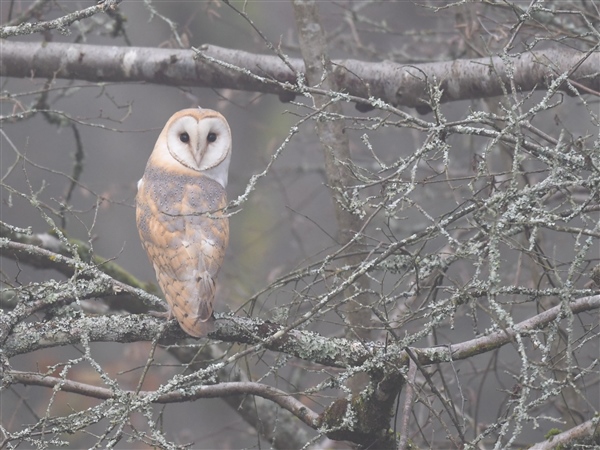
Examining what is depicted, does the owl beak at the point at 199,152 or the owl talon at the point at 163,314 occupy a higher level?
the owl beak at the point at 199,152

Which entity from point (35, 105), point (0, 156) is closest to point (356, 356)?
point (35, 105)

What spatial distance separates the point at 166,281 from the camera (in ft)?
12.2

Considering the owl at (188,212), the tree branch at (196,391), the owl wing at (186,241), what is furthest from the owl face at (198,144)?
the tree branch at (196,391)

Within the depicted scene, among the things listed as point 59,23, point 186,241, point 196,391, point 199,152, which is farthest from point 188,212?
point 59,23

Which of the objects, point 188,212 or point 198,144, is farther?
point 198,144

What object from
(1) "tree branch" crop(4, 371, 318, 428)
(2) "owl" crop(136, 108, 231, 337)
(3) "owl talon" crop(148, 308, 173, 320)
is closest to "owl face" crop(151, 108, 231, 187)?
(2) "owl" crop(136, 108, 231, 337)

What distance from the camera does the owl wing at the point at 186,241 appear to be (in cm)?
342

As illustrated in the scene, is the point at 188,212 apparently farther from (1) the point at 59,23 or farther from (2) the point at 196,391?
(1) the point at 59,23

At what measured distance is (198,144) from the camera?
442 cm

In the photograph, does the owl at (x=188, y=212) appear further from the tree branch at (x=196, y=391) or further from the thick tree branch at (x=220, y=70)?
the thick tree branch at (x=220, y=70)

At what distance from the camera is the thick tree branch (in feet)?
15.1

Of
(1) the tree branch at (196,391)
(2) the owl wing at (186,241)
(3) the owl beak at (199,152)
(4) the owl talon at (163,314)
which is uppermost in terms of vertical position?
(3) the owl beak at (199,152)

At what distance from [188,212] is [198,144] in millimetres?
613

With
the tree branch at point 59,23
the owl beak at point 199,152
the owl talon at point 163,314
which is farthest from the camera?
the owl beak at point 199,152
